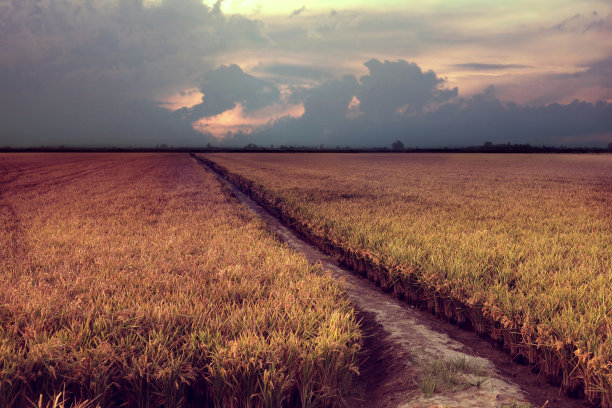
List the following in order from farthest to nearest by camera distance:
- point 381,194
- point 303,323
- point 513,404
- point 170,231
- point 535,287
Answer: point 381,194 → point 170,231 → point 535,287 → point 303,323 → point 513,404

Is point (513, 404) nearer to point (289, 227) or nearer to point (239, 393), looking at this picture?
point (239, 393)

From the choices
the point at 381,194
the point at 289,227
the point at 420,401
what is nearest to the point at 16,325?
the point at 420,401

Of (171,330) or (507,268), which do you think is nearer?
(171,330)

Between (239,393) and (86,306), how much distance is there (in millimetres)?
1874

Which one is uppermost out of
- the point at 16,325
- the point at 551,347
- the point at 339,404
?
the point at 16,325

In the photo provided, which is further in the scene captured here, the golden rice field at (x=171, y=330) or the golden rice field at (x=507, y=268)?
the golden rice field at (x=507, y=268)

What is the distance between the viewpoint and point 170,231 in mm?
8125

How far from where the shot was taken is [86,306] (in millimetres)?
3729

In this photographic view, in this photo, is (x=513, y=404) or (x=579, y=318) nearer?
(x=513, y=404)

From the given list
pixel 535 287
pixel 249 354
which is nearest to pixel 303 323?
pixel 249 354

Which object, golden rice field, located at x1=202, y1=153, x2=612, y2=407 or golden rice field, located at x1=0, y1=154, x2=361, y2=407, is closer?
golden rice field, located at x1=0, y1=154, x2=361, y2=407

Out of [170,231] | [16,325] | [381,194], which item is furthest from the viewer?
[381,194]

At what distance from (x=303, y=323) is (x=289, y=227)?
7789mm

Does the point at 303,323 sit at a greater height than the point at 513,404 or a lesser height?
greater
